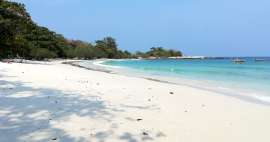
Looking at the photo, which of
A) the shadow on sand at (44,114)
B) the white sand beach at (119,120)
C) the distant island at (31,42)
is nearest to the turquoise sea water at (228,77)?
the white sand beach at (119,120)

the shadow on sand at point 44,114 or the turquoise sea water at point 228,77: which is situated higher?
the shadow on sand at point 44,114

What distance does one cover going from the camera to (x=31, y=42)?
203 ft

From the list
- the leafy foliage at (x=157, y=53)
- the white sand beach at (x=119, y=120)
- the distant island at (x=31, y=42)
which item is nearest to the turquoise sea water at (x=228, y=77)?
the white sand beach at (x=119, y=120)

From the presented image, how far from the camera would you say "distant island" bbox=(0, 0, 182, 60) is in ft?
120

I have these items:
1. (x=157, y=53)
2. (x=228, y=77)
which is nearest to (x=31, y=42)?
(x=228, y=77)

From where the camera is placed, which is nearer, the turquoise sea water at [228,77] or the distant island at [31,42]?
the turquoise sea water at [228,77]

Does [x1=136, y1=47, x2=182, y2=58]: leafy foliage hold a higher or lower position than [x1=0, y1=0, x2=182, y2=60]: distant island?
lower

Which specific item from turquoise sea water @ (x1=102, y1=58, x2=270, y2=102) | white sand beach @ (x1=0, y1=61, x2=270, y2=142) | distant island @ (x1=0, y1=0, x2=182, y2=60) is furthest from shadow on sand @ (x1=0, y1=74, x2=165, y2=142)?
distant island @ (x1=0, y1=0, x2=182, y2=60)

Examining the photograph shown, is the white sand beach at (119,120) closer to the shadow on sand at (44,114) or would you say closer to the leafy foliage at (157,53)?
the shadow on sand at (44,114)

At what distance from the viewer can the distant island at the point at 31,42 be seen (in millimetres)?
36562

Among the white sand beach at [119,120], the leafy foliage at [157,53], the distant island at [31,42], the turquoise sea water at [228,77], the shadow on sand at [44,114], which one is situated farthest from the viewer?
the leafy foliage at [157,53]

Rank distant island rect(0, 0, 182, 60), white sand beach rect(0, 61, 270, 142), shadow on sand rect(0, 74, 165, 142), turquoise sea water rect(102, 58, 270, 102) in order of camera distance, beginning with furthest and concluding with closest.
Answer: distant island rect(0, 0, 182, 60) → turquoise sea water rect(102, 58, 270, 102) → white sand beach rect(0, 61, 270, 142) → shadow on sand rect(0, 74, 165, 142)

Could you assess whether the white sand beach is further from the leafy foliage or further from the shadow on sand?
the leafy foliage

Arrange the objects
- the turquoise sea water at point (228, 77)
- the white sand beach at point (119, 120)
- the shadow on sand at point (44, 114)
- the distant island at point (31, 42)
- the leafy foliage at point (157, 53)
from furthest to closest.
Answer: the leafy foliage at point (157, 53), the distant island at point (31, 42), the turquoise sea water at point (228, 77), the white sand beach at point (119, 120), the shadow on sand at point (44, 114)
